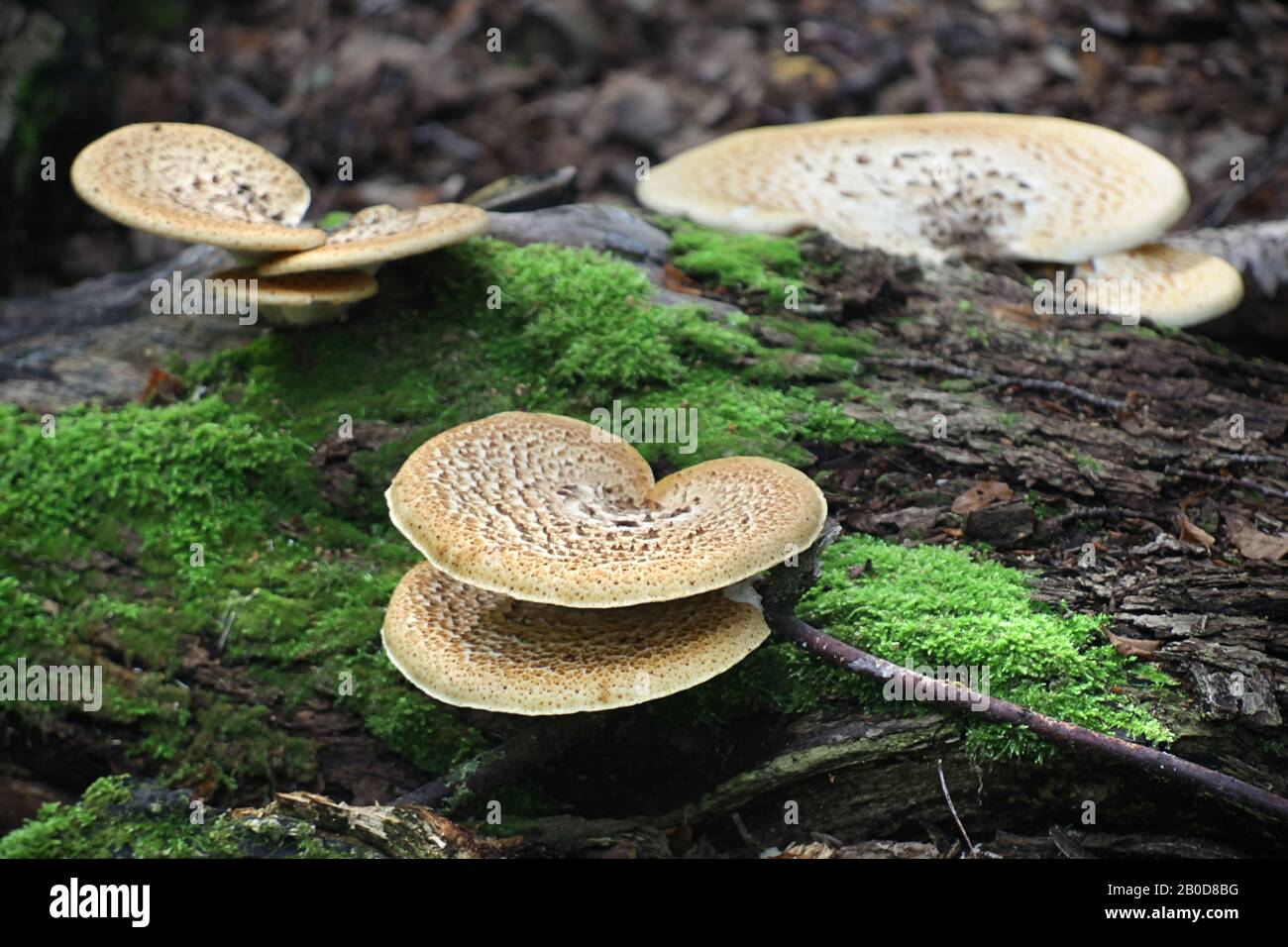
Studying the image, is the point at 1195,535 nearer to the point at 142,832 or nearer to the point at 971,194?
the point at 971,194

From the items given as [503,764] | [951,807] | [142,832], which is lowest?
[142,832]

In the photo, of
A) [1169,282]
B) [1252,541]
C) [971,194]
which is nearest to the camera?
[1252,541]

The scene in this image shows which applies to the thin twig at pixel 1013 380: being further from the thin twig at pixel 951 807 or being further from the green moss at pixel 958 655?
the thin twig at pixel 951 807

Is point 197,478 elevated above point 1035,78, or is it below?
below

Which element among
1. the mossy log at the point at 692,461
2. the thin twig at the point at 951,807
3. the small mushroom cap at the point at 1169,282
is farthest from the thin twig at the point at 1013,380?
the thin twig at the point at 951,807

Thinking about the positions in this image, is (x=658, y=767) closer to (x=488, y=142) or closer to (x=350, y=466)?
(x=350, y=466)

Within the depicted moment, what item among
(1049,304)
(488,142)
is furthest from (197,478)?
(488,142)

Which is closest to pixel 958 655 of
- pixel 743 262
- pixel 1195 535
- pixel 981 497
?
pixel 981 497
